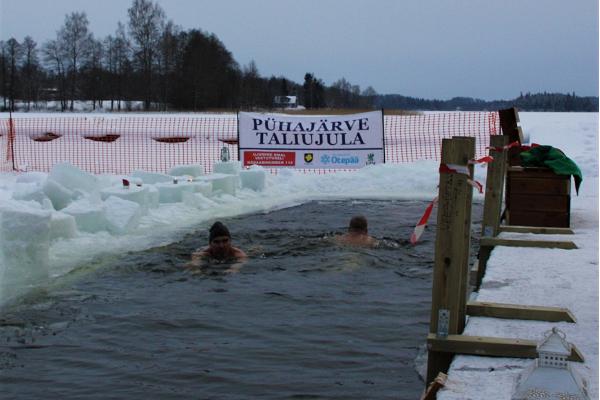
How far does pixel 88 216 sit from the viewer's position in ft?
31.4

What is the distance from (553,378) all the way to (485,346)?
864 millimetres

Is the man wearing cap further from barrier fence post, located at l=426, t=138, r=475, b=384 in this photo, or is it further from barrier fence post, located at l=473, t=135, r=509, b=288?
barrier fence post, located at l=426, t=138, r=475, b=384

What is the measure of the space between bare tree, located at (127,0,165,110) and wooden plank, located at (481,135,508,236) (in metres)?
74.8

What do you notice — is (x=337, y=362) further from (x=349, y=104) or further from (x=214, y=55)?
(x=349, y=104)

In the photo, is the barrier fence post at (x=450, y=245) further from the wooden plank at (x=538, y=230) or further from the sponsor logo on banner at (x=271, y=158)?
the sponsor logo on banner at (x=271, y=158)

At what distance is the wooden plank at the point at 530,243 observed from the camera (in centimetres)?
740

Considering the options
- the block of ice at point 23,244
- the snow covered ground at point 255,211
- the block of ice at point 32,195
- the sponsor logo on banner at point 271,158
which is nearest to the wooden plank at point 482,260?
the snow covered ground at point 255,211

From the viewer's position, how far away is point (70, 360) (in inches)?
207

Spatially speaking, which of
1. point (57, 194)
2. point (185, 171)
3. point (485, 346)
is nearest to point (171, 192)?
point (57, 194)

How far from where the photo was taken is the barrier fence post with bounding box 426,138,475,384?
13.8ft

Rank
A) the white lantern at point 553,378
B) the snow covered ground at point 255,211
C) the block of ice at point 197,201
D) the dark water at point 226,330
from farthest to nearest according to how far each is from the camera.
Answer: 1. the block of ice at point 197,201
2. the dark water at point 226,330
3. the snow covered ground at point 255,211
4. the white lantern at point 553,378

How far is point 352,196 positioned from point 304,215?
2.61 meters

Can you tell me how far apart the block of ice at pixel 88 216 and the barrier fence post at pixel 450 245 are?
244 inches

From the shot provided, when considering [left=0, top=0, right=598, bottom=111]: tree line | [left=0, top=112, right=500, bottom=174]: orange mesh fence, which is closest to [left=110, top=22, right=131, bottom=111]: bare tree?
[left=0, top=0, right=598, bottom=111]: tree line
